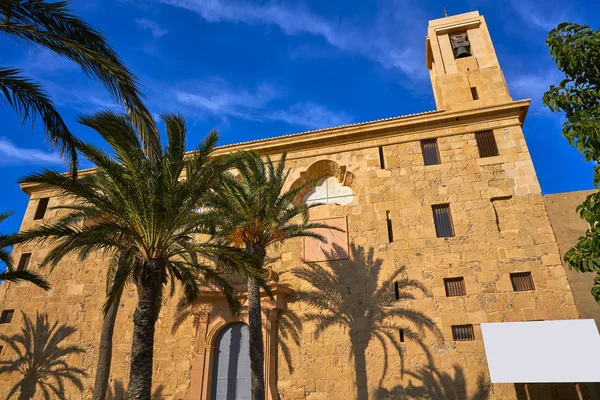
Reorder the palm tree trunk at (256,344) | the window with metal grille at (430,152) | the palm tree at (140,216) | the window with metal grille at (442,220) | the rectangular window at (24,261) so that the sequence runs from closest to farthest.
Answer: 1. the palm tree at (140,216)
2. the palm tree trunk at (256,344)
3. the window with metal grille at (442,220)
4. the window with metal grille at (430,152)
5. the rectangular window at (24,261)

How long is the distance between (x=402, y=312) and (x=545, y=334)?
415cm

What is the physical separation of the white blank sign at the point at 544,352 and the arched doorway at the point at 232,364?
7446 mm

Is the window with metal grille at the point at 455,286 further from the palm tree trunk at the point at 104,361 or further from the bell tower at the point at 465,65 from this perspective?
the palm tree trunk at the point at 104,361

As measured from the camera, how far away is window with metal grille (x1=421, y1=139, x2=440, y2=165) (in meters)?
15.2

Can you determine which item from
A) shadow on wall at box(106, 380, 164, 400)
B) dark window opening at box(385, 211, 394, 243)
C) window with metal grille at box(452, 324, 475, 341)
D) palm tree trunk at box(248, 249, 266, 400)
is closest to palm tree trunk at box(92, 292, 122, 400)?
shadow on wall at box(106, 380, 164, 400)

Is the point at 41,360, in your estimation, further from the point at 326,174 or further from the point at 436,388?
the point at 436,388

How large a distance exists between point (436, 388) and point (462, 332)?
1771mm

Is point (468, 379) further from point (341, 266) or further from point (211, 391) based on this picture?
point (211, 391)

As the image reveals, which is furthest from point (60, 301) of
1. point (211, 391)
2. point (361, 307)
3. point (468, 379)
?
point (468, 379)

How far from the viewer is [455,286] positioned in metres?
13.0

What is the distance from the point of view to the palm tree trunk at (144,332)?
8.37 m

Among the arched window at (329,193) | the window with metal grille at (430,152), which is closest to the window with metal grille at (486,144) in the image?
the window with metal grille at (430,152)

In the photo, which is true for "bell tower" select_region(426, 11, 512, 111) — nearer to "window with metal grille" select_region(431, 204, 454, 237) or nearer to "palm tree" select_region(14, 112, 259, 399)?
"window with metal grille" select_region(431, 204, 454, 237)

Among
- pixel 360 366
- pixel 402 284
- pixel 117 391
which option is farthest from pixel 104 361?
pixel 402 284
